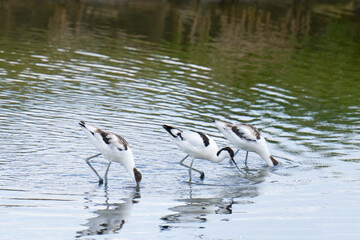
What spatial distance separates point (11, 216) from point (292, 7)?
1491 inches

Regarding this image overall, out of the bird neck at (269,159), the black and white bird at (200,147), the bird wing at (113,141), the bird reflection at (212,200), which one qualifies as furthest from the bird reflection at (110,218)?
the bird neck at (269,159)

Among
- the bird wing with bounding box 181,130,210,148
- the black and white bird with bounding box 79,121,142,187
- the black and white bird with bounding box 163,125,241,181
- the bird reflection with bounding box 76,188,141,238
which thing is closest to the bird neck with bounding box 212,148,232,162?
the black and white bird with bounding box 163,125,241,181

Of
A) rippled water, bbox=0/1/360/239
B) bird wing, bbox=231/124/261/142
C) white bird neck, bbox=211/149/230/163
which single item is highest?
bird wing, bbox=231/124/261/142

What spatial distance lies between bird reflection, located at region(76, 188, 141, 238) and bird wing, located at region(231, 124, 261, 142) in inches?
137

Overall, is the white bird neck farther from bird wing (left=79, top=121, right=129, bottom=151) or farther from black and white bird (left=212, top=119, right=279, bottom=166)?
bird wing (left=79, top=121, right=129, bottom=151)

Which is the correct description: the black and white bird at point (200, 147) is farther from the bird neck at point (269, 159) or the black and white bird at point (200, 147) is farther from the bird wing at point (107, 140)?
the bird wing at point (107, 140)

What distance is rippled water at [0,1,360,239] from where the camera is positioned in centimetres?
1170

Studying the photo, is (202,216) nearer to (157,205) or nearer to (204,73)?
(157,205)

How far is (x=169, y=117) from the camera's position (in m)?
18.9

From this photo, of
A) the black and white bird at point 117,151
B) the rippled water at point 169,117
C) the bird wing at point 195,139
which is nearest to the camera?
the rippled water at point 169,117

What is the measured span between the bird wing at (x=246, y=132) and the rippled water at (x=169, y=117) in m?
0.67

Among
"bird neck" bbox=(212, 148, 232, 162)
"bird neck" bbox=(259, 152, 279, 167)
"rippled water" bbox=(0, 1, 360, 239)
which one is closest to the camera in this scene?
"rippled water" bbox=(0, 1, 360, 239)

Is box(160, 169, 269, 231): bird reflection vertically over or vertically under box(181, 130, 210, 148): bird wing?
under

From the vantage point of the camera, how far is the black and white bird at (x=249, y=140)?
51.0ft
